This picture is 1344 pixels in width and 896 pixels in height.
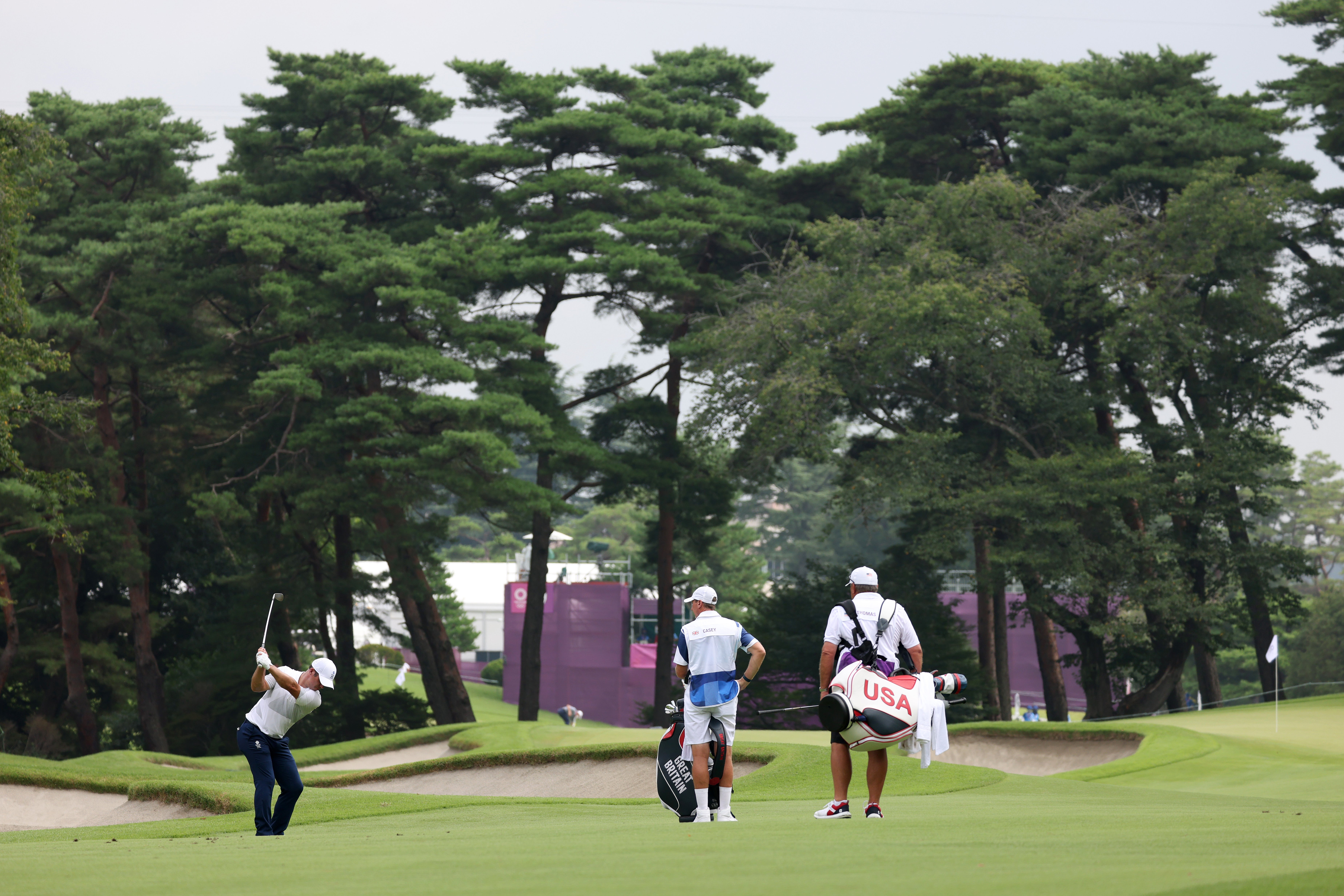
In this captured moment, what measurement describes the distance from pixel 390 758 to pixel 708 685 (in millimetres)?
14724

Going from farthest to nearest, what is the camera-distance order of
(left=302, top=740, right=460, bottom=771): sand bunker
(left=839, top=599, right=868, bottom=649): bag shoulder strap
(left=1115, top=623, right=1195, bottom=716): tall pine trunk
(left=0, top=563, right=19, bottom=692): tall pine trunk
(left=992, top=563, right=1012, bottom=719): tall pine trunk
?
(left=992, top=563, right=1012, bottom=719): tall pine trunk
(left=0, top=563, right=19, bottom=692): tall pine trunk
(left=1115, top=623, right=1195, bottom=716): tall pine trunk
(left=302, top=740, right=460, bottom=771): sand bunker
(left=839, top=599, right=868, bottom=649): bag shoulder strap

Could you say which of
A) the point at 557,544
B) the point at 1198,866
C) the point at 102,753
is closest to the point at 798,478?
the point at 557,544

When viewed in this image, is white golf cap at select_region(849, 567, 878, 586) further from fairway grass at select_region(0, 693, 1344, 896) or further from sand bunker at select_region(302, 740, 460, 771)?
sand bunker at select_region(302, 740, 460, 771)

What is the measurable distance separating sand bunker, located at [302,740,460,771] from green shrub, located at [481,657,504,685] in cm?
4345

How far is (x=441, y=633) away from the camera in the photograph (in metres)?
31.0

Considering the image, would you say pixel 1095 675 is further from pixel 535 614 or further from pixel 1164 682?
pixel 535 614

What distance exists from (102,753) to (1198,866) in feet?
64.4

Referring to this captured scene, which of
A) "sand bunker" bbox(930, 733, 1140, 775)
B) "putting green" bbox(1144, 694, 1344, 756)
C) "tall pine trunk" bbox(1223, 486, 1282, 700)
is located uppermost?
"tall pine trunk" bbox(1223, 486, 1282, 700)

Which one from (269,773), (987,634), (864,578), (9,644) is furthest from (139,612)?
(864,578)

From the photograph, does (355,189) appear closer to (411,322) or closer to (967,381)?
(411,322)

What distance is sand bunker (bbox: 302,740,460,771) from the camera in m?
21.2

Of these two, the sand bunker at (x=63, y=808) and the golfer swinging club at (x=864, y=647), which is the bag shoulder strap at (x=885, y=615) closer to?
the golfer swinging club at (x=864, y=647)

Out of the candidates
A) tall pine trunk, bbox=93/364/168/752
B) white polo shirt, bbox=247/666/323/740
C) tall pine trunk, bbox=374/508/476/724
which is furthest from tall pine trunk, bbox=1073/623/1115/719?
white polo shirt, bbox=247/666/323/740

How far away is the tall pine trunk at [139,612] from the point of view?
30688 millimetres
